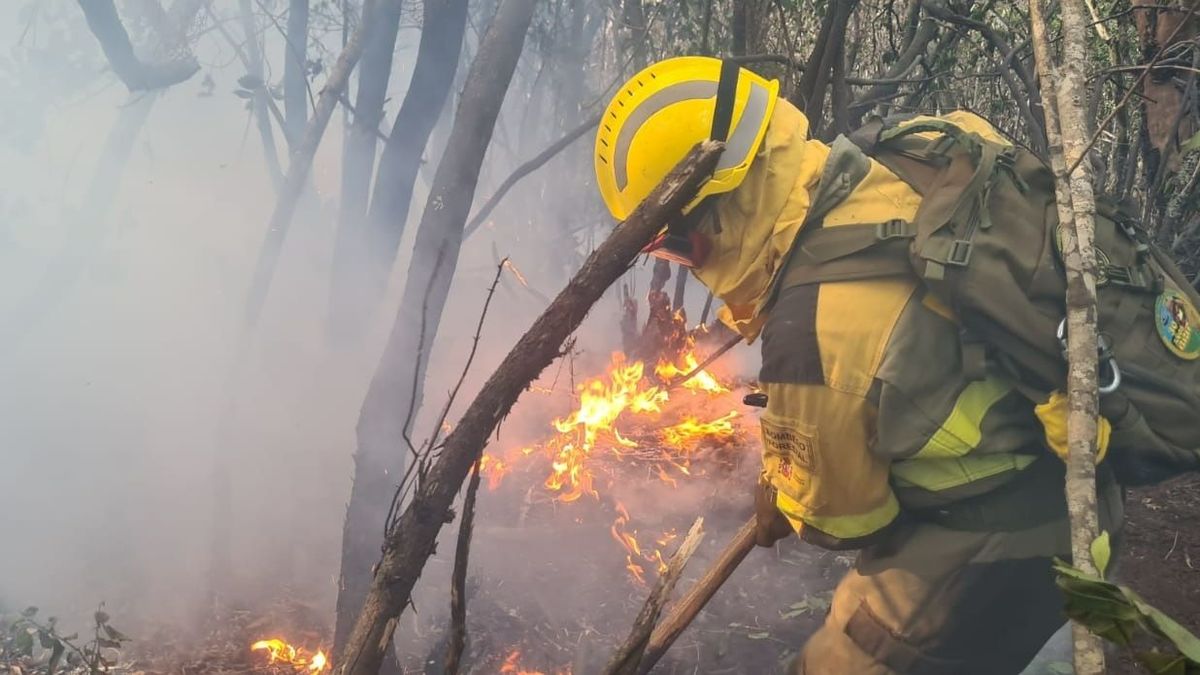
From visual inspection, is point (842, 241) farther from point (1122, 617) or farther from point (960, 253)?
point (1122, 617)

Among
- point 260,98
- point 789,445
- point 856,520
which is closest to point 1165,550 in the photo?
point 856,520

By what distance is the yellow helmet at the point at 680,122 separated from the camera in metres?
2.19

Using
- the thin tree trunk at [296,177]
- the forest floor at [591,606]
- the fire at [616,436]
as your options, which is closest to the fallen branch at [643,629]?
the forest floor at [591,606]

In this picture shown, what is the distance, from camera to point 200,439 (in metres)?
6.99

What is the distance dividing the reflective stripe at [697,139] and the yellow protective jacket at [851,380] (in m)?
0.06

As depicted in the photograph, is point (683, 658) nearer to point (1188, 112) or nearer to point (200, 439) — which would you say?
point (1188, 112)

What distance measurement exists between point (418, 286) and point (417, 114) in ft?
4.50

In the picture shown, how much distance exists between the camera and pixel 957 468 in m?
2.11

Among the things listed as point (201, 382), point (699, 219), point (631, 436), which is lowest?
point (699, 219)

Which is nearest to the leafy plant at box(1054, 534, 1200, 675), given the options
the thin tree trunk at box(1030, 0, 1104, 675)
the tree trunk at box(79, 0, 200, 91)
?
the thin tree trunk at box(1030, 0, 1104, 675)

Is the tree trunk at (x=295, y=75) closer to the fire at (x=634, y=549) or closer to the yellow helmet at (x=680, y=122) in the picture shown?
the fire at (x=634, y=549)

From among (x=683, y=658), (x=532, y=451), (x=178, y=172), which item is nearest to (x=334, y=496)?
(x=532, y=451)

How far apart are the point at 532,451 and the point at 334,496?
1719 millimetres

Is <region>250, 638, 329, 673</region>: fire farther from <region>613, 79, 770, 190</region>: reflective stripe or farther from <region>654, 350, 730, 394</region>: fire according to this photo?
<region>654, 350, 730, 394</region>: fire
